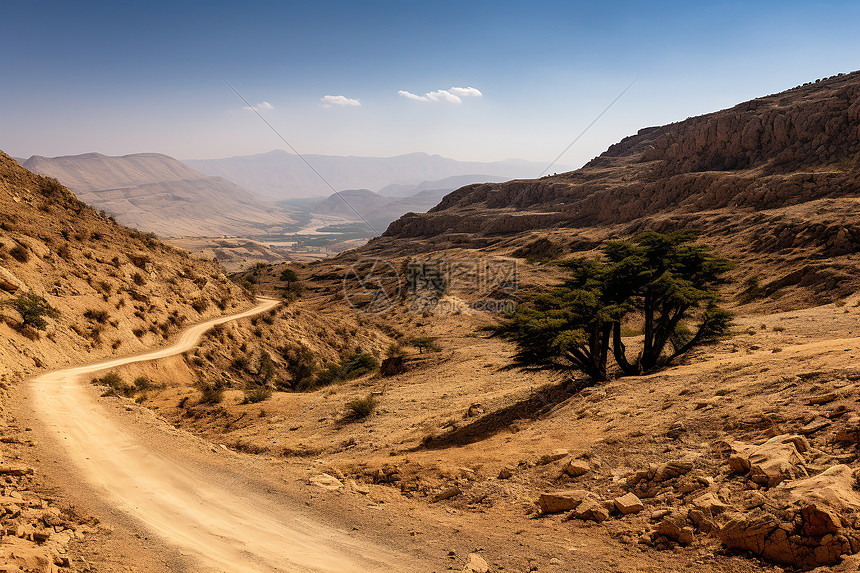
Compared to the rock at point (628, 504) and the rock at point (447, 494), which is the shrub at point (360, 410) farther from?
the rock at point (628, 504)

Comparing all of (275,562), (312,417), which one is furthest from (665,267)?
(275,562)

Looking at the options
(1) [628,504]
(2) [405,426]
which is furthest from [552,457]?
(2) [405,426]

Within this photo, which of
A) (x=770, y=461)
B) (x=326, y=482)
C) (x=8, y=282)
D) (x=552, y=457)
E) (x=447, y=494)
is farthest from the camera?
(x=8, y=282)

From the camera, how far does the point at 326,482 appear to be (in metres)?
10.7

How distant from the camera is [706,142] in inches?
2872

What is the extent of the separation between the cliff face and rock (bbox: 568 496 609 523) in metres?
51.6

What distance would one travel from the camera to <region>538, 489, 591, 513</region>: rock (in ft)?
26.7

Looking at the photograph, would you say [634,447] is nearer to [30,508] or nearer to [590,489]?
[590,489]

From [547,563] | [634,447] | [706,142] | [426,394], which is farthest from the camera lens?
[706,142]

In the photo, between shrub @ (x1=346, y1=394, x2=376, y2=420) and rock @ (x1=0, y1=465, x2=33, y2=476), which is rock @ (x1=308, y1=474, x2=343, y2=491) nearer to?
rock @ (x1=0, y1=465, x2=33, y2=476)

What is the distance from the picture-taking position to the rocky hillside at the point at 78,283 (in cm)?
1983

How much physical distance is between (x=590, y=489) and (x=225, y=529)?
7.34 m

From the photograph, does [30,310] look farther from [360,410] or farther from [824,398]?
[824,398]

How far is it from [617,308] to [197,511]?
47.1ft
